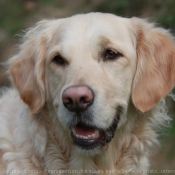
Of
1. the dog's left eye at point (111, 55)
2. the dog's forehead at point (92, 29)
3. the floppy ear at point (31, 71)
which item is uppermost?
the dog's forehead at point (92, 29)

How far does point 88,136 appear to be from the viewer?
4.45m

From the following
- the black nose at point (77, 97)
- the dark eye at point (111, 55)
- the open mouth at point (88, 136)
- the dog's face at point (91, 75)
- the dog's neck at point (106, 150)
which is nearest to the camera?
the black nose at point (77, 97)

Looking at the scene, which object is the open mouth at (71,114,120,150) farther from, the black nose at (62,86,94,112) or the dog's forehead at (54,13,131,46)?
the dog's forehead at (54,13,131,46)

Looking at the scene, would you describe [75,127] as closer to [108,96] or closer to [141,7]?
[108,96]

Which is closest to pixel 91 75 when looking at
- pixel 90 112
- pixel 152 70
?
pixel 90 112

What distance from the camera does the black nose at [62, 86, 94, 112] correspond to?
→ 410 centimetres

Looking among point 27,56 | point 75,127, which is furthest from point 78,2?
point 75,127

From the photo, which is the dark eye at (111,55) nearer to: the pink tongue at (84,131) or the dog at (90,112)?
the dog at (90,112)

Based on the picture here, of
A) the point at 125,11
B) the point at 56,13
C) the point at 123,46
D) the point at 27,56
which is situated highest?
the point at 123,46

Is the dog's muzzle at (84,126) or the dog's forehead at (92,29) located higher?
the dog's forehead at (92,29)

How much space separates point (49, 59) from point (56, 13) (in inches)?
246

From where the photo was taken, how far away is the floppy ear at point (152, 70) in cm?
465

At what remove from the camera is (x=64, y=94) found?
4137 mm

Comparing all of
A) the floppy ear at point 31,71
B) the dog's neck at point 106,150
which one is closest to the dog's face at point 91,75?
the floppy ear at point 31,71
